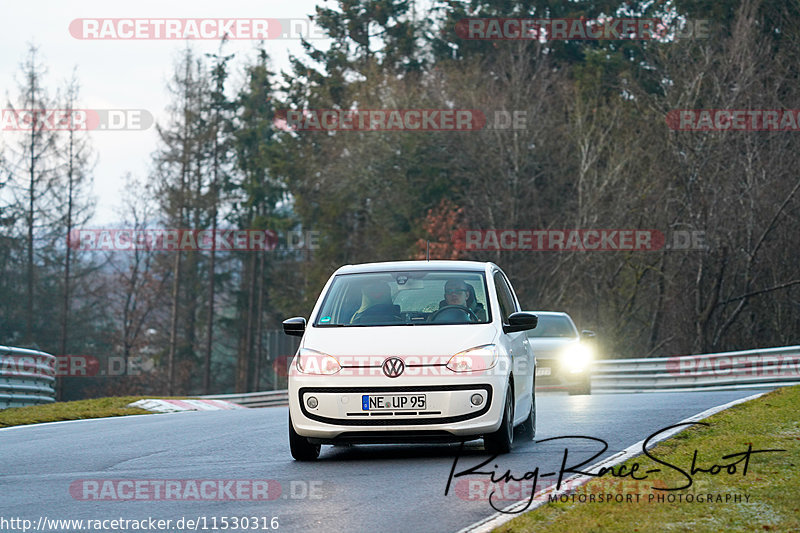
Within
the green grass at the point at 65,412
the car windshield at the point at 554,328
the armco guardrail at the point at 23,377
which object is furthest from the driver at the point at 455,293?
the car windshield at the point at 554,328

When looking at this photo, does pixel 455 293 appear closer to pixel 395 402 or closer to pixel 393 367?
pixel 393 367

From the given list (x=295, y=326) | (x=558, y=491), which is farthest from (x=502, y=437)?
(x=558, y=491)

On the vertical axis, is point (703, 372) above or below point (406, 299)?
below

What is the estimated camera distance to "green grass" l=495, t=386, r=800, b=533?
6613 mm

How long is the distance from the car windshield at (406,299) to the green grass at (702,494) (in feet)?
7.20

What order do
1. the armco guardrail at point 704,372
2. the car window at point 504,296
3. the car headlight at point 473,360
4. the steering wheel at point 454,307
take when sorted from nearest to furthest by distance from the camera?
1. the car headlight at point 473,360
2. the steering wheel at point 454,307
3. the car window at point 504,296
4. the armco guardrail at point 704,372

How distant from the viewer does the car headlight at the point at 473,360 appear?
32.9 ft

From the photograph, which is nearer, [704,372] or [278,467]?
[278,467]

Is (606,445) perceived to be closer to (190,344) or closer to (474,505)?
(474,505)

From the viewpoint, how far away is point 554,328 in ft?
75.5

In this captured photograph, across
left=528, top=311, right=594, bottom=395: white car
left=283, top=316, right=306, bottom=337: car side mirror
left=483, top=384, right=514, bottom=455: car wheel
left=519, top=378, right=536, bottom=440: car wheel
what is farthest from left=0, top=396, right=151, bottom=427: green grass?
left=483, top=384, right=514, bottom=455: car wheel

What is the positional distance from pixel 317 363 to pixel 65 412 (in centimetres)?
1077

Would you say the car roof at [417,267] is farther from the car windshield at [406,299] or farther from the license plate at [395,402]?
the license plate at [395,402]

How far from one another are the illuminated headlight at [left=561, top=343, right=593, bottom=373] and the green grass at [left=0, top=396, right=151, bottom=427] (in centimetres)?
749
